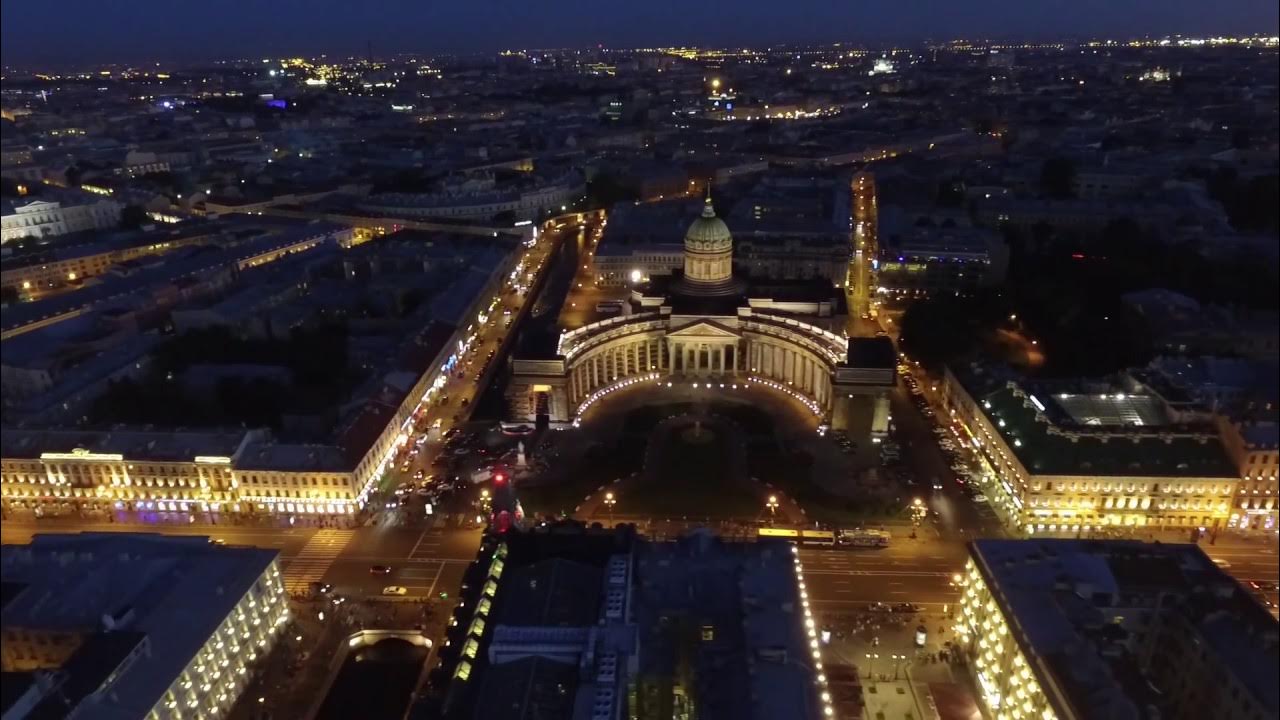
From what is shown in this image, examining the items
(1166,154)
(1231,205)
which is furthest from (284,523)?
(1166,154)

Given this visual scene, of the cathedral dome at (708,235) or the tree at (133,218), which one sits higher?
the cathedral dome at (708,235)

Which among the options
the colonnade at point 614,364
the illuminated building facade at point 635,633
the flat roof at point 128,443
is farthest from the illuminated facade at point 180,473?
the colonnade at point 614,364

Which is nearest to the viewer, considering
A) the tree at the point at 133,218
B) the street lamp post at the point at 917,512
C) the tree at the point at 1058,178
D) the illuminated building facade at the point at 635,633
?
the illuminated building facade at the point at 635,633

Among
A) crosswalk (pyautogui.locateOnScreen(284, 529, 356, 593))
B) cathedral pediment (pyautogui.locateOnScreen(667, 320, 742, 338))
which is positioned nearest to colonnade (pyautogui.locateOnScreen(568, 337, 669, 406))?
cathedral pediment (pyautogui.locateOnScreen(667, 320, 742, 338))

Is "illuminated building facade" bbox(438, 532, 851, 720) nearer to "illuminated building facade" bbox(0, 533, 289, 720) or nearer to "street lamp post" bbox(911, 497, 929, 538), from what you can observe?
"illuminated building facade" bbox(0, 533, 289, 720)

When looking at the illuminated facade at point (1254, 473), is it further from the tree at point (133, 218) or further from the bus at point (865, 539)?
the tree at point (133, 218)

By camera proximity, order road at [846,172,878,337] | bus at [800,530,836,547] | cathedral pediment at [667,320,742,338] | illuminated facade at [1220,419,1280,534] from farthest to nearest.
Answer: road at [846,172,878,337]
cathedral pediment at [667,320,742,338]
bus at [800,530,836,547]
illuminated facade at [1220,419,1280,534]

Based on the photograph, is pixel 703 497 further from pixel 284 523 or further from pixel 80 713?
pixel 80 713

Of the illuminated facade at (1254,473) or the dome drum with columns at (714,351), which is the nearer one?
the illuminated facade at (1254,473)
